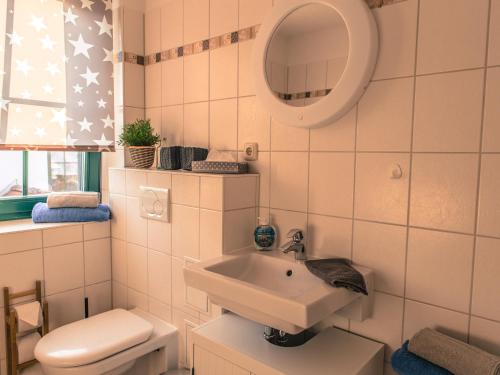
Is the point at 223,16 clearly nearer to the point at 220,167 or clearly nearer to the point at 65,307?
the point at 220,167

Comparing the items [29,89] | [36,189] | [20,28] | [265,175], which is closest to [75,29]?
[20,28]

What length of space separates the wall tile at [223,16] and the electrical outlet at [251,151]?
22.1 inches

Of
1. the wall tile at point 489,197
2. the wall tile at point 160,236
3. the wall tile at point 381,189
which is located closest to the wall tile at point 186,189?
the wall tile at point 160,236

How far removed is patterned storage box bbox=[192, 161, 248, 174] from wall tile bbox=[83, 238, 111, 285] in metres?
0.89

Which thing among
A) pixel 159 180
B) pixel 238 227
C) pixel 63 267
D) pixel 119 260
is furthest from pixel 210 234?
pixel 63 267

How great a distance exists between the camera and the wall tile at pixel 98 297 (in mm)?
2180

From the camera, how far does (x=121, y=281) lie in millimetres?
2217

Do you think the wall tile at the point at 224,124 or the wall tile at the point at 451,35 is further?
the wall tile at the point at 224,124

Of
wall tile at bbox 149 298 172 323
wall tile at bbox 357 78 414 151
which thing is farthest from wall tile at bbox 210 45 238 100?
wall tile at bbox 149 298 172 323

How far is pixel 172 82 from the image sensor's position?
2076 millimetres

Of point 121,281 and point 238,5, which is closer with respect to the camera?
point 238,5

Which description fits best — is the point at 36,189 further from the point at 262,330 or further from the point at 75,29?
the point at 262,330

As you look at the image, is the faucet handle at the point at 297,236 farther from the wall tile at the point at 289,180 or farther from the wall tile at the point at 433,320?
the wall tile at the point at 433,320

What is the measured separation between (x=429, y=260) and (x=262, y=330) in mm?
Answer: 671
